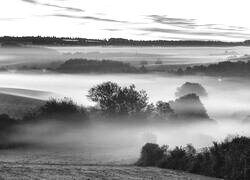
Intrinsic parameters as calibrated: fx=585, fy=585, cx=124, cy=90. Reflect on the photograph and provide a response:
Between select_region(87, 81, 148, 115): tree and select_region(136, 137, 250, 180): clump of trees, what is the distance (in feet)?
109

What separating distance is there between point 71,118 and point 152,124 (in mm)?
11707

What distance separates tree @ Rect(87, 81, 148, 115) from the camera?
84750mm

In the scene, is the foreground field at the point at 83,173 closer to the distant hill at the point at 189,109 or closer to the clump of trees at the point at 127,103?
the clump of trees at the point at 127,103

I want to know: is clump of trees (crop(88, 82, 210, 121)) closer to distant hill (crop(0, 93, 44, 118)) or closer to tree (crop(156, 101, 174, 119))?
tree (crop(156, 101, 174, 119))

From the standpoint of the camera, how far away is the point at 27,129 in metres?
73.9

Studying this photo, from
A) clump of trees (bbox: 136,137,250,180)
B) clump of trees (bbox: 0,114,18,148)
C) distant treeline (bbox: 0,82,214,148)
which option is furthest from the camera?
distant treeline (bbox: 0,82,214,148)

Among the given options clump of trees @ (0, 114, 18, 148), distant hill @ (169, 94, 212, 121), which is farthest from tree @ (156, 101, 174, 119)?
clump of trees @ (0, 114, 18, 148)

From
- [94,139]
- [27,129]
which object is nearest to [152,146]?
[94,139]

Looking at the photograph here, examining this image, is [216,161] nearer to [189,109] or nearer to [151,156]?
[151,156]

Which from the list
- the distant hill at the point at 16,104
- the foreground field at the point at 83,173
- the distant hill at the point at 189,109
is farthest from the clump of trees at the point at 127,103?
the foreground field at the point at 83,173

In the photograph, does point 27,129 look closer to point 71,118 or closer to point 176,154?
point 71,118

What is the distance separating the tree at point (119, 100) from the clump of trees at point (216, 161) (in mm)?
33226

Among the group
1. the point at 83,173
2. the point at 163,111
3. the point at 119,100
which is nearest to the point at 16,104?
the point at 119,100

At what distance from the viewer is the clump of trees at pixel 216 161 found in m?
43.3
